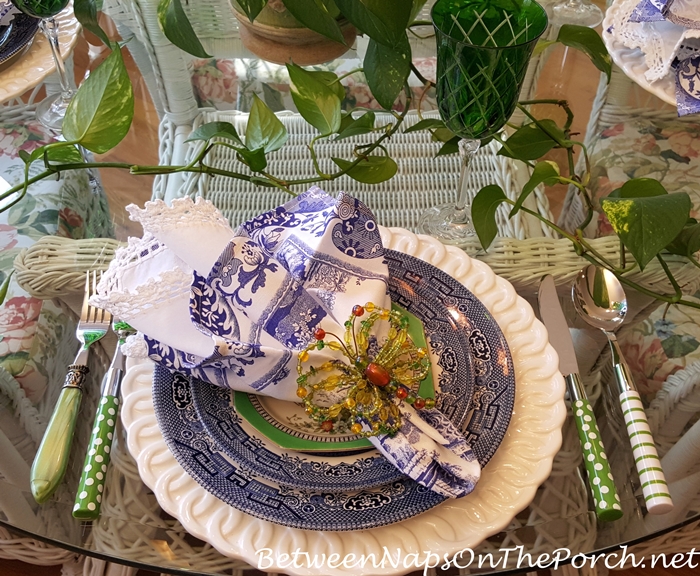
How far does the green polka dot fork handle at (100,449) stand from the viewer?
442 millimetres

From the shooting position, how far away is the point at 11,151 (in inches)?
32.1

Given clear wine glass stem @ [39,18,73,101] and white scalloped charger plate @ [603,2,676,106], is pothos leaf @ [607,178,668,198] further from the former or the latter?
clear wine glass stem @ [39,18,73,101]

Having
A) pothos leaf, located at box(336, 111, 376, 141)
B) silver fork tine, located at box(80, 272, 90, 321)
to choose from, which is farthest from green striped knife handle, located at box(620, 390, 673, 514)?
silver fork tine, located at box(80, 272, 90, 321)

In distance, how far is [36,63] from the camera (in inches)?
28.9

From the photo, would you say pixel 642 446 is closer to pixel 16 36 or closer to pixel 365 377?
pixel 365 377

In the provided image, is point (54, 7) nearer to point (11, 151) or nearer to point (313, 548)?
point (11, 151)

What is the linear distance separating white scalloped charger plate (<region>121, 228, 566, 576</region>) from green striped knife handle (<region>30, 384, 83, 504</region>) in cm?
6

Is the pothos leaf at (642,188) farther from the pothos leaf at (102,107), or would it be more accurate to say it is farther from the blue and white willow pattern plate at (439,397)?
the pothos leaf at (102,107)

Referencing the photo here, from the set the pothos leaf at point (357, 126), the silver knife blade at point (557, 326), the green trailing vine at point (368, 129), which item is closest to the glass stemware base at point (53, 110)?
the green trailing vine at point (368, 129)

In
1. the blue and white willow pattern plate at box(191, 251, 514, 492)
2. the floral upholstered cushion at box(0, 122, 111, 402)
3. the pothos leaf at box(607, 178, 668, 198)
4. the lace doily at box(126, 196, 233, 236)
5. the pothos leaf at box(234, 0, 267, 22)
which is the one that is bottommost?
the floral upholstered cushion at box(0, 122, 111, 402)

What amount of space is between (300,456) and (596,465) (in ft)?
0.73

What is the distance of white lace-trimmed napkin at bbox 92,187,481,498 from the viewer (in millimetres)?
410

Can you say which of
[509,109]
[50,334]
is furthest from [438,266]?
[50,334]

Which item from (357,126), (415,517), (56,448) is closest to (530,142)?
(357,126)
